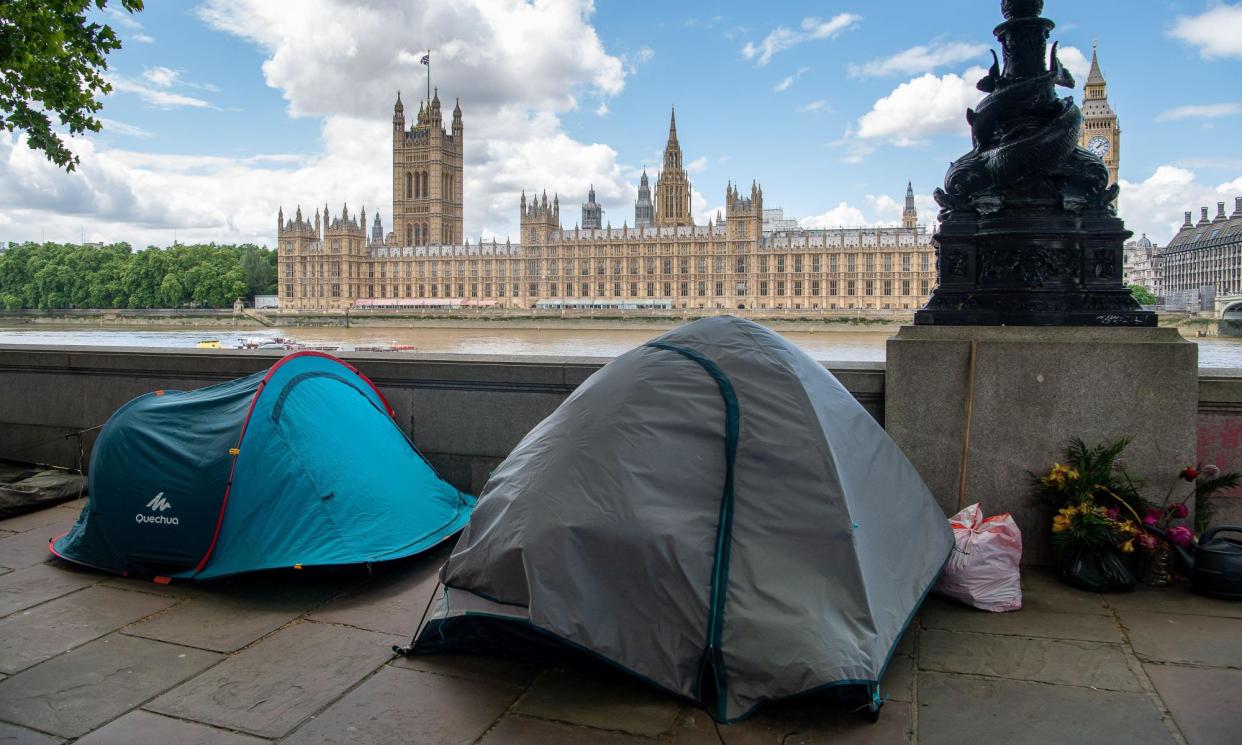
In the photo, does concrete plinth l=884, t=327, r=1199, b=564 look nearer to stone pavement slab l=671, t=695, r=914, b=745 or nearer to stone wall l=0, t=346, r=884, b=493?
stone wall l=0, t=346, r=884, b=493

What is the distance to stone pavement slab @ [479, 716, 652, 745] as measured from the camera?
257 centimetres

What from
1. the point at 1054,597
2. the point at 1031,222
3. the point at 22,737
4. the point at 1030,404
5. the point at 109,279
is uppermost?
the point at 109,279

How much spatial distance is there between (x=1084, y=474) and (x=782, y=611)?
82.7 inches

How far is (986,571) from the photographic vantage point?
3.68 m

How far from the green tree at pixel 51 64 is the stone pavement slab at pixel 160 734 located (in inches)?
231

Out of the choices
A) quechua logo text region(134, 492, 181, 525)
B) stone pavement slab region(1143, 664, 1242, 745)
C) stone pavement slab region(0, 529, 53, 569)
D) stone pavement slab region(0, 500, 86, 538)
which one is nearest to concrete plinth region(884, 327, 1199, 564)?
stone pavement slab region(1143, 664, 1242, 745)

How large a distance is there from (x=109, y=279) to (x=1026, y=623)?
4054 inches

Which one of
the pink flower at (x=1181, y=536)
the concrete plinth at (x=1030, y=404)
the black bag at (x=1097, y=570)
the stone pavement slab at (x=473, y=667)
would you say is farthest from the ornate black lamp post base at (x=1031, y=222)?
the stone pavement slab at (x=473, y=667)

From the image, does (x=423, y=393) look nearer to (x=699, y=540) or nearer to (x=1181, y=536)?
(x=699, y=540)

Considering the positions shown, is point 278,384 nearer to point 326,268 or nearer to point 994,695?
point 994,695

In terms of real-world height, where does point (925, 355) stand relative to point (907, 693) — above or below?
above

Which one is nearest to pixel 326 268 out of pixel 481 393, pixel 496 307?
pixel 496 307

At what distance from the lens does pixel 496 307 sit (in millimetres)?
98062

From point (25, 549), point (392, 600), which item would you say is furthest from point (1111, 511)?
point (25, 549)
